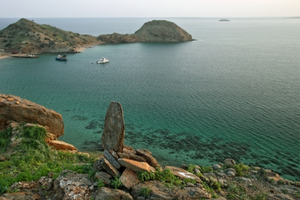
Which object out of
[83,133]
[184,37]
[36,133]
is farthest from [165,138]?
[184,37]

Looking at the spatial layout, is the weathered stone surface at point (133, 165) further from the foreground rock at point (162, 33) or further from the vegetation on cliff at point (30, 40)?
the foreground rock at point (162, 33)

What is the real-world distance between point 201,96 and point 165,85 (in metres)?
10.7

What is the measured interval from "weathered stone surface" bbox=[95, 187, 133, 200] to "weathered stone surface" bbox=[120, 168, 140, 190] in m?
0.54

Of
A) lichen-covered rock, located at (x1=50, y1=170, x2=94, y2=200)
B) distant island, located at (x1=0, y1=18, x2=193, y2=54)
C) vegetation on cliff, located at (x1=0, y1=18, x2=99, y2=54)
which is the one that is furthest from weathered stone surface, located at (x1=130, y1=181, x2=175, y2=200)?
vegetation on cliff, located at (x1=0, y1=18, x2=99, y2=54)

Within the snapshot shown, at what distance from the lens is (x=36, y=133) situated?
20.9 m

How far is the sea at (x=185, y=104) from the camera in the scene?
2653 centimetres

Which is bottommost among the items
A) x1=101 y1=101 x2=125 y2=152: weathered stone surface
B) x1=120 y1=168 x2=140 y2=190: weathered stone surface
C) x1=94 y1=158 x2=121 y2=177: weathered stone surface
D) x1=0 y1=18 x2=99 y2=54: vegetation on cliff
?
x1=120 y1=168 x2=140 y2=190: weathered stone surface

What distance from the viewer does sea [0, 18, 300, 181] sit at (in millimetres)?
26531

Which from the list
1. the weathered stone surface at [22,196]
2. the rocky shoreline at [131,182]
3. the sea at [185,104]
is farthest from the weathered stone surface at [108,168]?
the sea at [185,104]

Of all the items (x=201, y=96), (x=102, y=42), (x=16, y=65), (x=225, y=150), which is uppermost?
(x=102, y=42)

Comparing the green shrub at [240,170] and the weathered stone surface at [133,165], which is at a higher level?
the weathered stone surface at [133,165]

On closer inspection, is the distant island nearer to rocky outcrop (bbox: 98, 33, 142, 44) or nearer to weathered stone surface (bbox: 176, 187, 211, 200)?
rocky outcrop (bbox: 98, 33, 142, 44)

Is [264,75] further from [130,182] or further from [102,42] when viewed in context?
[102,42]

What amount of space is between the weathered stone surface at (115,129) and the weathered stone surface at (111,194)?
2922mm
